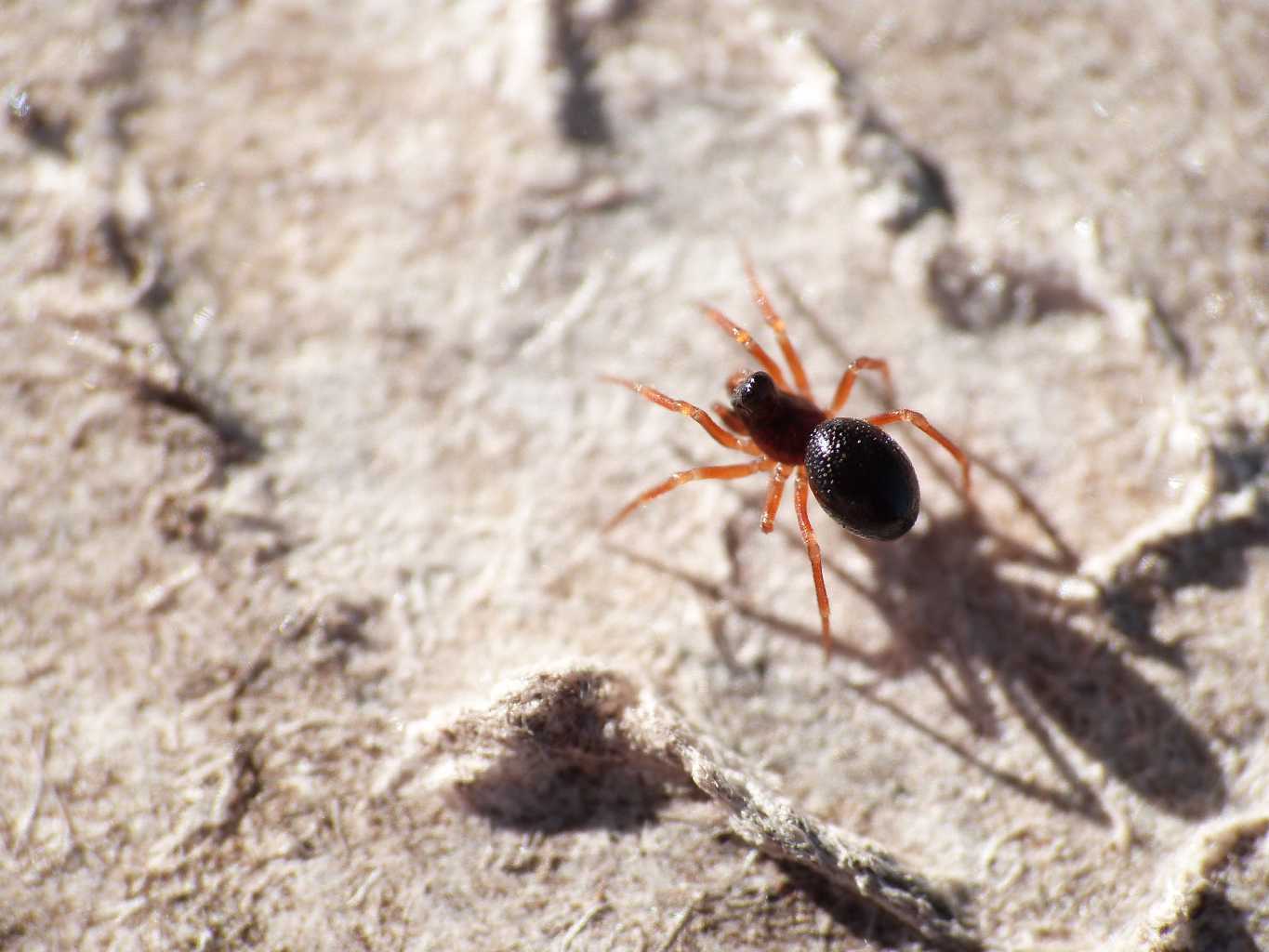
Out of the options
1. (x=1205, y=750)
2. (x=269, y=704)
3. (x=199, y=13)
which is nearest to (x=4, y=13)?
(x=199, y=13)

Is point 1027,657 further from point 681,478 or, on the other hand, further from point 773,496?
point 681,478

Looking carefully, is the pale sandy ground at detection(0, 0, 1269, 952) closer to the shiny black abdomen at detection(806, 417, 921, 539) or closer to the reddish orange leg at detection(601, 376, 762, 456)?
the reddish orange leg at detection(601, 376, 762, 456)

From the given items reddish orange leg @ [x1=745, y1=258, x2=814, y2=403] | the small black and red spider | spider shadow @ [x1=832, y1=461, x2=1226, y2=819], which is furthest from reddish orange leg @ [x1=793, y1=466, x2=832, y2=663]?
reddish orange leg @ [x1=745, y1=258, x2=814, y2=403]

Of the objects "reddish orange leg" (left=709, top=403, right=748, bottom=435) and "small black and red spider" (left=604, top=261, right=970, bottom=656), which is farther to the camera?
"reddish orange leg" (left=709, top=403, right=748, bottom=435)

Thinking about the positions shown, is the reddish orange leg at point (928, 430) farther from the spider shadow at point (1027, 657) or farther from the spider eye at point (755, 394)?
the spider eye at point (755, 394)

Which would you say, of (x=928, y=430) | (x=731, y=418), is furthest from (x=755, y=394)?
(x=928, y=430)

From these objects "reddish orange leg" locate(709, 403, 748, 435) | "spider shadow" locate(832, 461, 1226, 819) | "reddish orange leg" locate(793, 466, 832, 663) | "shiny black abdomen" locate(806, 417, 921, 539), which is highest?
"shiny black abdomen" locate(806, 417, 921, 539)
